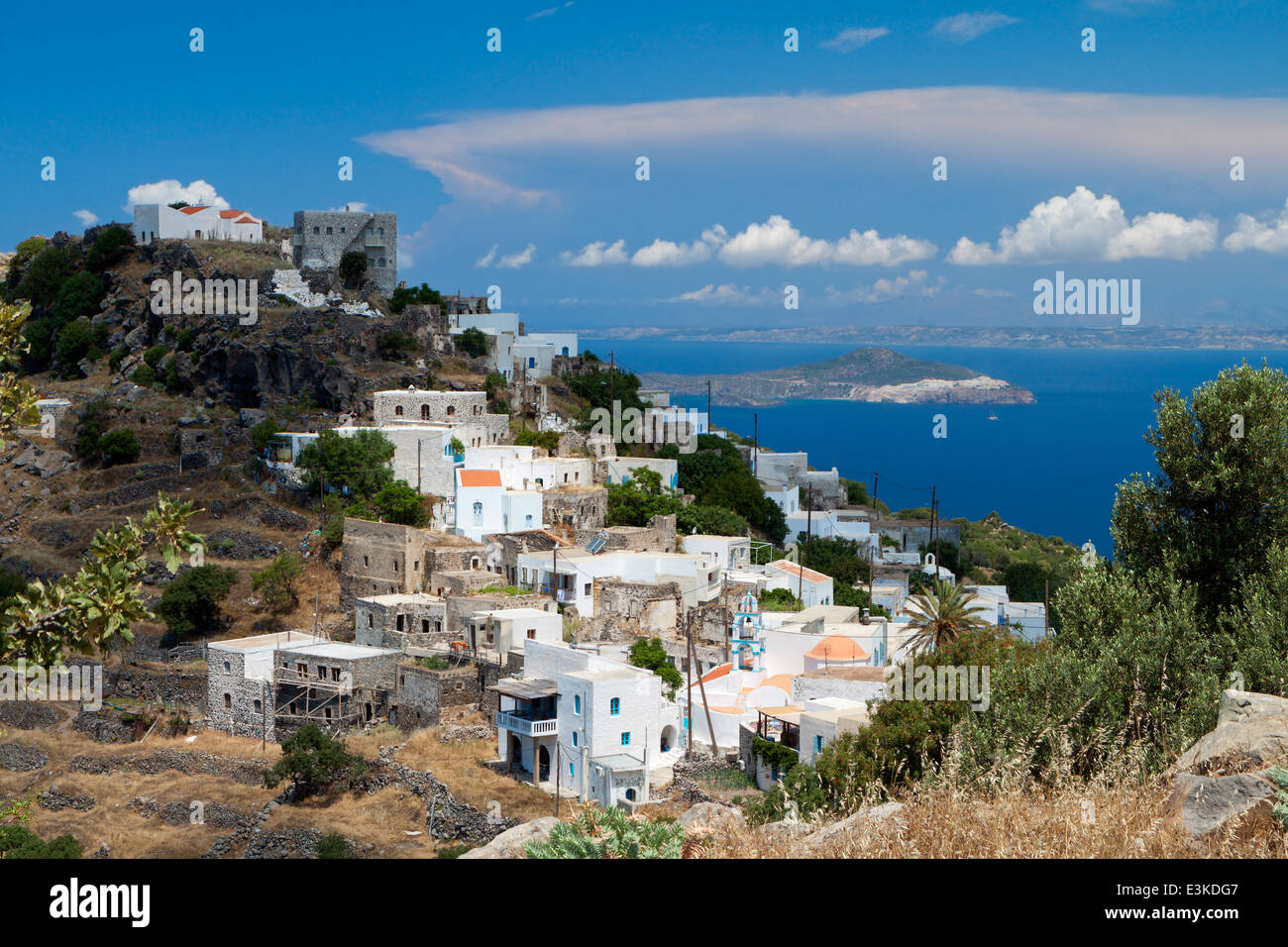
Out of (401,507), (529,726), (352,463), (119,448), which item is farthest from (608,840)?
(119,448)

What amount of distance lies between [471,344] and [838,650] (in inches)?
1233

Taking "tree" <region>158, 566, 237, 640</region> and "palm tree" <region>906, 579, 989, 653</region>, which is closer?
"palm tree" <region>906, 579, 989, 653</region>

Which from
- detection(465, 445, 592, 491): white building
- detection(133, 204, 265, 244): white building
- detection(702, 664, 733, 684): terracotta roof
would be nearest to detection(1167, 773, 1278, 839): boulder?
detection(702, 664, 733, 684): terracotta roof

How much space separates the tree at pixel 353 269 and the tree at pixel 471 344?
7.09 m

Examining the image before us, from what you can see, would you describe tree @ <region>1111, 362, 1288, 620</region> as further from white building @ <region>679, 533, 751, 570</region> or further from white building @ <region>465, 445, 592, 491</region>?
white building @ <region>465, 445, 592, 491</region>

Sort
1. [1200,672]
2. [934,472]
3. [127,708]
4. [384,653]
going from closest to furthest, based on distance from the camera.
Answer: [1200,672], [384,653], [127,708], [934,472]

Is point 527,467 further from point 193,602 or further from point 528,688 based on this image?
point 528,688

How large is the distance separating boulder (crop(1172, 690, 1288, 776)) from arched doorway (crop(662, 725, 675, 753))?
18685 mm

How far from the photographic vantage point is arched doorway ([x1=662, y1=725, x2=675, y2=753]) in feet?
86.4

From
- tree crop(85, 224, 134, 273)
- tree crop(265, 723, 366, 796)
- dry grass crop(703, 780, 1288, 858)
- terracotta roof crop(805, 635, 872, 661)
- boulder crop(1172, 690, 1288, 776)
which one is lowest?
tree crop(265, 723, 366, 796)
